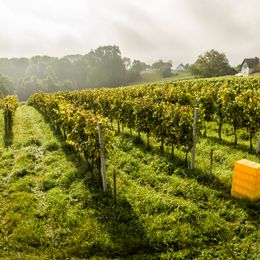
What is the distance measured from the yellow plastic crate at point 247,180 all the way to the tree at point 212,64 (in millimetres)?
48921

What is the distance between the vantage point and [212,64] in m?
53.9

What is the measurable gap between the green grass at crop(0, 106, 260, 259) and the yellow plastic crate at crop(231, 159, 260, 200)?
0.87 ft

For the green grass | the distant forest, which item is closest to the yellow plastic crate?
the green grass

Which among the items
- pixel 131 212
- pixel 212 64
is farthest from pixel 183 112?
pixel 212 64

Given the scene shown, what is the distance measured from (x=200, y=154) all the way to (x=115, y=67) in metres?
69.4

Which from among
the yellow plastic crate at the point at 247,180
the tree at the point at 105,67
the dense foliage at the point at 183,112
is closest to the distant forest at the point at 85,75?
the tree at the point at 105,67

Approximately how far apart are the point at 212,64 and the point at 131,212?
5091 cm

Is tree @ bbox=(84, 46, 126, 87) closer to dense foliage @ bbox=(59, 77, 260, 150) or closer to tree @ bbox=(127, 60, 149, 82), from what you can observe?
tree @ bbox=(127, 60, 149, 82)

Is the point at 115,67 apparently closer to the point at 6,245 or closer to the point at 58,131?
the point at 58,131

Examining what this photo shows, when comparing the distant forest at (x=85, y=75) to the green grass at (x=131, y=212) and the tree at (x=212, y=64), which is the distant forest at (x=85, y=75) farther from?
the green grass at (x=131, y=212)

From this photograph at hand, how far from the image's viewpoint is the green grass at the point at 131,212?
6.79 m

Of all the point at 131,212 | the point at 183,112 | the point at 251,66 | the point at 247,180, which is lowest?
the point at 131,212

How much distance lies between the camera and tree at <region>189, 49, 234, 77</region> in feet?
177

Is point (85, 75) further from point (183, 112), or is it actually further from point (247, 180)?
point (247, 180)
